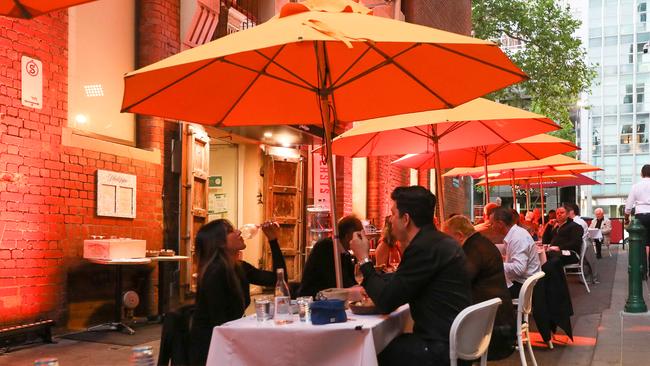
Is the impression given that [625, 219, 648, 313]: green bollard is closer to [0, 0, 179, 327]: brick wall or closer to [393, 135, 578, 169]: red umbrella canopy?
[393, 135, 578, 169]: red umbrella canopy

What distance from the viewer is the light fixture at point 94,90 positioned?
347 inches

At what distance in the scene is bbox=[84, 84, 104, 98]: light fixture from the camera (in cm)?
882

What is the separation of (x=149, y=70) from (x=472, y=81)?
253 centimetres

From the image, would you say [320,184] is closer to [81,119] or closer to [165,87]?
[81,119]

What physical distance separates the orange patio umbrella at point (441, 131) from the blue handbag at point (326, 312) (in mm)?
3531

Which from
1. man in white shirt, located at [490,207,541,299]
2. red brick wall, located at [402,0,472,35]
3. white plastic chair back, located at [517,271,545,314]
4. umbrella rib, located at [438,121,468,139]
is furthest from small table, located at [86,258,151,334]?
red brick wall, located at [402,0,472,35]

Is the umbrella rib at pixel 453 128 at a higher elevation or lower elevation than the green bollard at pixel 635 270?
higher

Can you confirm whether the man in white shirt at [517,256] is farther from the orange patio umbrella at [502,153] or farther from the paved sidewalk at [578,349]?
the orange patio umbrella at [502,153]

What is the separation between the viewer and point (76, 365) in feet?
21.2

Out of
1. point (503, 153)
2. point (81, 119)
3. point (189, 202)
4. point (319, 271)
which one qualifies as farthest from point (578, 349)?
point (81, 119)

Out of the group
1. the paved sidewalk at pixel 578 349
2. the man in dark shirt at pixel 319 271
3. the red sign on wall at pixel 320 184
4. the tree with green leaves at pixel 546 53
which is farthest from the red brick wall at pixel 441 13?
the man in dark shirt at pixel 319 271

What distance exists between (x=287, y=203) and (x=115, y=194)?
518 centimetres

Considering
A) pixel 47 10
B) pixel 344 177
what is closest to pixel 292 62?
pixel 47 10

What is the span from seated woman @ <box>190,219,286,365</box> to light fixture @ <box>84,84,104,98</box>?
190 inches
